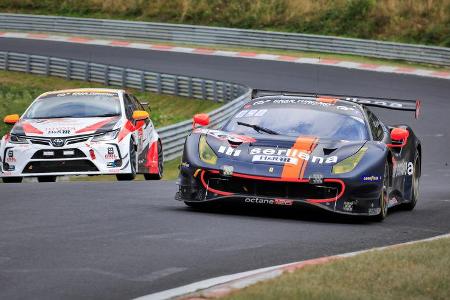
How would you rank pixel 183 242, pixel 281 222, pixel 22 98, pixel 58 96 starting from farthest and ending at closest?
pixel 22 98 < pixel 58 96 < pixel 281 222 < pixel 183 242

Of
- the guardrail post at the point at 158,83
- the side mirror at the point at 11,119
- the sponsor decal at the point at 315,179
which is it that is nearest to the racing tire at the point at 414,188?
the sponsor decal at the point at 315,179

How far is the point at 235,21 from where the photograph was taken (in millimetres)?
52531

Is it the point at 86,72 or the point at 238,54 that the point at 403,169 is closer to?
the point at 86,72

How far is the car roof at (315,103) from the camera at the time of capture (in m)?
12.5

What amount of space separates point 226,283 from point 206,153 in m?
4.07

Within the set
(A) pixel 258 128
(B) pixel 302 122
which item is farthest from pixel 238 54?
(A) pixel 258 128

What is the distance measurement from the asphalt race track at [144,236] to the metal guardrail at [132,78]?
46.1 feet

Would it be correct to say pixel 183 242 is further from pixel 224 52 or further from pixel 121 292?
pixel 224 52

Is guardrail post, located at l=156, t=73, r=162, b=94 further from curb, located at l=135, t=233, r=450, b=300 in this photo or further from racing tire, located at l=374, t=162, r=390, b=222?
curb, located at l=135, t=233, r=450, b=300

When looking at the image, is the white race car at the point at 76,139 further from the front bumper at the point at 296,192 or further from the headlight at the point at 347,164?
the headlight at the point at 347,164

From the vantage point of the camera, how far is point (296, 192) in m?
11.0

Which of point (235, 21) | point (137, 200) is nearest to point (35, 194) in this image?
point (137, 200)

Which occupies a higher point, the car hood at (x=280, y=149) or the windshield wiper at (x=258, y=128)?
the car hood at (x=280, y=149)

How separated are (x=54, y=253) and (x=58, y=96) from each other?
32.7 feet
